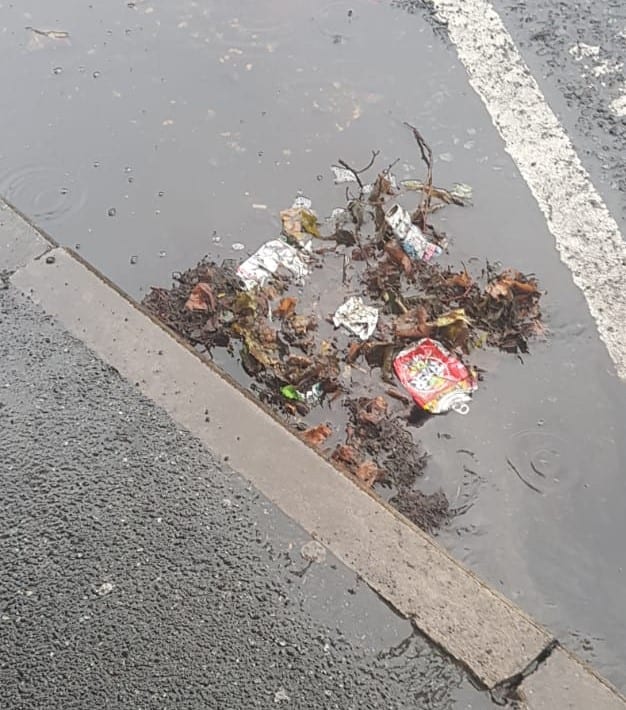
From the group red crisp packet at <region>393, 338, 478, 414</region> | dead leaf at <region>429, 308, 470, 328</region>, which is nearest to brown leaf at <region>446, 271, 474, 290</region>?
dead leaf at <region>429, 308, 470, 328</region>

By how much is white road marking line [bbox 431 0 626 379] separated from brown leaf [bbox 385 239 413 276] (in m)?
0.70

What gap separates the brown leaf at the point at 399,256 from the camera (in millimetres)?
3420

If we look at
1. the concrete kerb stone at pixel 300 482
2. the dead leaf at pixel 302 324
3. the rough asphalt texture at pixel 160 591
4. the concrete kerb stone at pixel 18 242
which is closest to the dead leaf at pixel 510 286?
the dead leaf at pixel 302 324

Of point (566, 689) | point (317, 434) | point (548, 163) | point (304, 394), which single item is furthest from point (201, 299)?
point (566, 689)

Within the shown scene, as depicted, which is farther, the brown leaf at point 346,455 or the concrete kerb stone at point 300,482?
the brown leaf at point 346,455

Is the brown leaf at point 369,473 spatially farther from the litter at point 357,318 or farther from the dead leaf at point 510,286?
the dead leaf at point 510,286

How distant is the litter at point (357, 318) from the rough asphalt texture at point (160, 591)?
2.80 feet

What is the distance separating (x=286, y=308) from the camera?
3.34 m

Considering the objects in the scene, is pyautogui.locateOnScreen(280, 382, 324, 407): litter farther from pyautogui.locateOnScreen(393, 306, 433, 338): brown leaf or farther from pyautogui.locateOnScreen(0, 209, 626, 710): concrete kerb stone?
pyautogui.locateOnScreen(393, 306, 433, 338): brown leaf

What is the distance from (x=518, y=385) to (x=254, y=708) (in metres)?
1.60

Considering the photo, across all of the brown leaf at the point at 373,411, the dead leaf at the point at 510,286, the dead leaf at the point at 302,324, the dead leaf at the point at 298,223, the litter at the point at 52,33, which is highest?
the dead leaf at the point at 510,286

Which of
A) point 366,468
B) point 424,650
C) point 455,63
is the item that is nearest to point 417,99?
point 455,63

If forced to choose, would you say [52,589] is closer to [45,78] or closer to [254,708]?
[254,708]

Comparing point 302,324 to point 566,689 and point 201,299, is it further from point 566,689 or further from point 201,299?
point 566,689
